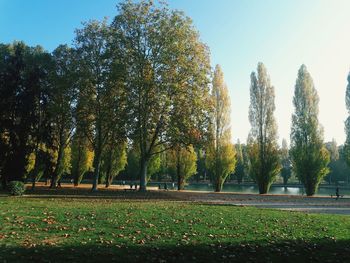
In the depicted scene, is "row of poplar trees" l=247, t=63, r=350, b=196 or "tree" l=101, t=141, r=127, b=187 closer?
"row of poplar trees" l=247, t=63, r=350, b=196

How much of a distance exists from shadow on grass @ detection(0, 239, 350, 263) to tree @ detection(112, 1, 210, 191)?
878 inches

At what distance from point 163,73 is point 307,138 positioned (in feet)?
72.4

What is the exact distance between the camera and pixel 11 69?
3212 cm

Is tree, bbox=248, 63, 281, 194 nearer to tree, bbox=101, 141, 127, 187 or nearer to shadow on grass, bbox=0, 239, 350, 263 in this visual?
tree, bbox=101, 141, 127, 187

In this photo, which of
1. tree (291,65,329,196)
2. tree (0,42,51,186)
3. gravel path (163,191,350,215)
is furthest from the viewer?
Result: tree (291,65,329,196)

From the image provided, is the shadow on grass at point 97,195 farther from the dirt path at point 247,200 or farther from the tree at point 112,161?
Answer: the tree at point 112,161

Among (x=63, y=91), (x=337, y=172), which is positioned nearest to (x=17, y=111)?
(x=63, y=91)

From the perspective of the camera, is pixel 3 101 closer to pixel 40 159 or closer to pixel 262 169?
pixel 40 159

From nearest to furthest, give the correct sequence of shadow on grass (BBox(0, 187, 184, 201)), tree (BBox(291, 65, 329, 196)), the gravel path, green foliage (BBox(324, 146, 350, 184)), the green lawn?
the green lawn → the gravel path → shadow on grass (BBox(0, 187, 184, 201)) → tree (BBox(291, 65, 329, 196)) → green foliage (BBox(324, 146, 350, 184))

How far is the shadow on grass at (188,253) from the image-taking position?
737 cm

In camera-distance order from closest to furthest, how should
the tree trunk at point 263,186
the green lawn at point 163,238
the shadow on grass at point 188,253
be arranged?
the shadow on grass at point 188,253 < the green lawn at point 163,238 < the tree trunk at point 263,186

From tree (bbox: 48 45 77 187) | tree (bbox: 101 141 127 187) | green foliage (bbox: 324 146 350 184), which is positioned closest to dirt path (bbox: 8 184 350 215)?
tree (bbox: 48 45 77 187)

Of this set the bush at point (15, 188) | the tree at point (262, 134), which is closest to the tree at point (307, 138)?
the tree at point (262, 134)

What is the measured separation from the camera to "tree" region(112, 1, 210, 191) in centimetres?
3144
